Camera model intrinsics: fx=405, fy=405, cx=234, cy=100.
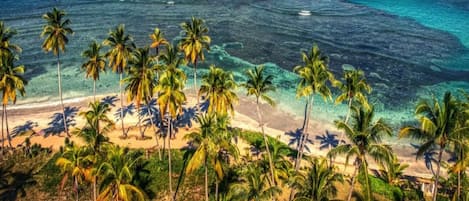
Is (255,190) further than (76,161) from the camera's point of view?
No

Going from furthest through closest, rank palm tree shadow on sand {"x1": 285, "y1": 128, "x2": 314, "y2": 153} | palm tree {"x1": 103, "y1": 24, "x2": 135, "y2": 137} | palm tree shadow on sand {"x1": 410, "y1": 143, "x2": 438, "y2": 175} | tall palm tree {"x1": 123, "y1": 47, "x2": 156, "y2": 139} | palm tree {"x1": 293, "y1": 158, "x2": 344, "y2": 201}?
palm tree shadow on sand {"x1": 285, "y1": 128, "x2": 314, "y2": 153} < palm tree shadow on sand {"x1": 410, "y1": 143, "x2": 438, "y2": 175} < palm tree {"x1": 103, "y1": 24, "x2": 135, "y2": 137} < tall palm tree {"x1": 123, "y1": 47, "x2": 156, "y2": 139} < palm tree {"x1": 293, "y1": 158, "x2": 344, "y2": 201}

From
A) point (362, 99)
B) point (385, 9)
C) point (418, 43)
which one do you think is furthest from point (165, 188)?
point (385, 9)

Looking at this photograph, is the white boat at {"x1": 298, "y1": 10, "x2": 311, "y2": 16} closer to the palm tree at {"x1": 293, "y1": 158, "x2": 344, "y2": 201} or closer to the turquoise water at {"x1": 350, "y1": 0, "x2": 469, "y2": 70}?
the turquoise water at {"x1": 350, "y1": 0, "x2": 469, "y2": 70}

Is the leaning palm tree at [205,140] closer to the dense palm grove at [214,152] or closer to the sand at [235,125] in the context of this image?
the dense palm grove at [214,152]

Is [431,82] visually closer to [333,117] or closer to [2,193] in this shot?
[333,117]

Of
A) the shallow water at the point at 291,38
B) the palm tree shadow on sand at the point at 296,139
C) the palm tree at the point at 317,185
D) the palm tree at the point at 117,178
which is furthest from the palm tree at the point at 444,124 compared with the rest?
the shallow water at the point at 291,38

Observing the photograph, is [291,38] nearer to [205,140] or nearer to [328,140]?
[328,140]

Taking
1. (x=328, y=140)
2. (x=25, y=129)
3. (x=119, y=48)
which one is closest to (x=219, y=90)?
(x=119, y=48)

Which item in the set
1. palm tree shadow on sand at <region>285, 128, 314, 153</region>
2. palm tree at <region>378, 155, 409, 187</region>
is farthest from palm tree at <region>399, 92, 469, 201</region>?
palm tree shadow on sand at <region>285, 128, 314, 153</region>
